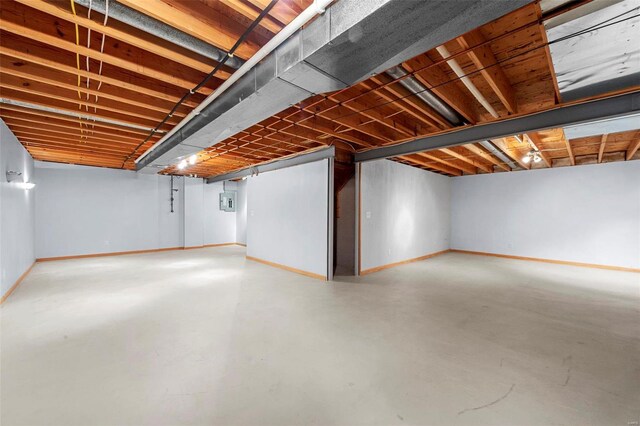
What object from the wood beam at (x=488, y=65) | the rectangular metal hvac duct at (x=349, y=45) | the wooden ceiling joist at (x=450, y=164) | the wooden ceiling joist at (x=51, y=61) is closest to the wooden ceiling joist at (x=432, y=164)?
the wooden ceiling joist at (x=450, y=164)

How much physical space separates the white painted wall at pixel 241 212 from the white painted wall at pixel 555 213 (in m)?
7.45

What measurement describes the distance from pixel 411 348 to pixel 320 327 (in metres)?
0.98

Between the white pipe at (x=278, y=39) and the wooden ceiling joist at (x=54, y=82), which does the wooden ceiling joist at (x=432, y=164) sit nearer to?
the white pipe at (x=278, y=39)

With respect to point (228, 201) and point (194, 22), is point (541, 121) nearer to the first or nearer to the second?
point (194, 22)

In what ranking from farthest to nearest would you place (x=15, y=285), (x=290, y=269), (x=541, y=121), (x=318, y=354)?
(x=290, y=269) → (x=15, y=285) → (x=541, y=121) → (x=318, y=354)

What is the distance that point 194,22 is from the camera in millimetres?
1773

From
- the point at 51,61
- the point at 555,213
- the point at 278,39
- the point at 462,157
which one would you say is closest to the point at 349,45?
the point at 278,39

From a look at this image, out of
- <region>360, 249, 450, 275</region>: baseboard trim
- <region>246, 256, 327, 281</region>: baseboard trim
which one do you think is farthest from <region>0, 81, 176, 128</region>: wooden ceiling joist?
<region>360, 249, 450, 275</region>: baseboard trim

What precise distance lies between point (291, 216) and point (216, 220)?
506 centimetres

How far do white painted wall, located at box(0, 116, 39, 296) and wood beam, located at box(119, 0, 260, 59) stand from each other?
12.6ft

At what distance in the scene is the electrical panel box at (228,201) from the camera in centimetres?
992

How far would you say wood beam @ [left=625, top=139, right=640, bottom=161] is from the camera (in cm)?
501

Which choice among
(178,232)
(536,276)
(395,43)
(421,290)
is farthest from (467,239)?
(178,232)

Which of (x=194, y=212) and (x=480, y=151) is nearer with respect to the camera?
(x=480, y=151)
